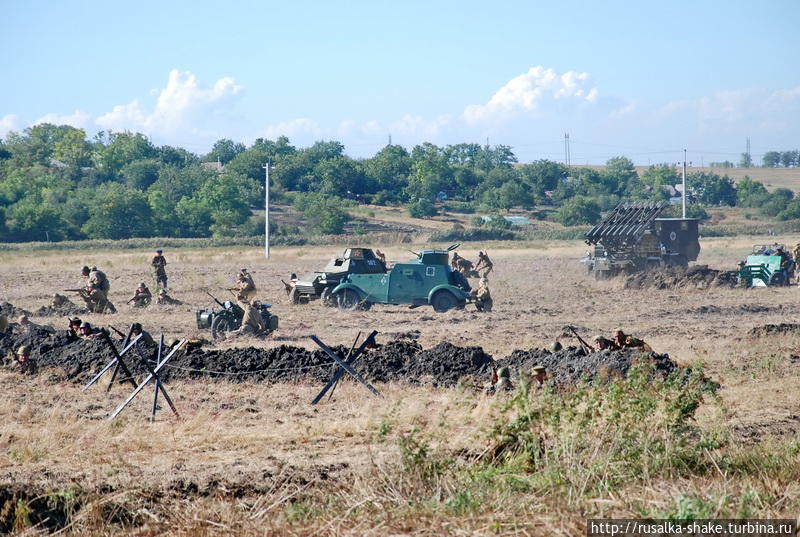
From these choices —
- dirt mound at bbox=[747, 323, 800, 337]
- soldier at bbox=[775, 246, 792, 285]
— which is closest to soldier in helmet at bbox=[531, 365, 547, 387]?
dirt mound at bbox=[747, 323, 800, 337]

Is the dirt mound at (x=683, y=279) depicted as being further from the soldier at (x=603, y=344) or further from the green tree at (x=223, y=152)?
the green tree at (x=223, y=152)

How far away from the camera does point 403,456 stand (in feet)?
25.6

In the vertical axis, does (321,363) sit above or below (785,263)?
below

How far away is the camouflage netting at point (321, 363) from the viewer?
44.5 ft

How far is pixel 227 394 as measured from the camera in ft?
43.0

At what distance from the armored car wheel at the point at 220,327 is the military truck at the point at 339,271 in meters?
5.11

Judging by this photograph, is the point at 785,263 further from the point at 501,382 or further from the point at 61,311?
the point at 61,311

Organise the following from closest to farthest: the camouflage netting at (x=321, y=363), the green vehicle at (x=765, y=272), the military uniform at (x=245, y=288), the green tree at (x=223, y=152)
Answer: the camouflage netting at (x=321, y=363) → the military uniform at (x=245, y=288) → the green vehicle at (x=765, y=272) → the green tree at (x=223, y=152)

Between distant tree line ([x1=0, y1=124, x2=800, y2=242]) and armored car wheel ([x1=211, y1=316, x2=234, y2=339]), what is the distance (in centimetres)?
4591

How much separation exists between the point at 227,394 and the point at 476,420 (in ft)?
13.8

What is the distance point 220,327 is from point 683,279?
14852 mm

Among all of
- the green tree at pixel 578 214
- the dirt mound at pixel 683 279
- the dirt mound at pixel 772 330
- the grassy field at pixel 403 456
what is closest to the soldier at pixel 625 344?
the grassy field at pixel 403 456

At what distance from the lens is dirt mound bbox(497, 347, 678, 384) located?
12523mm

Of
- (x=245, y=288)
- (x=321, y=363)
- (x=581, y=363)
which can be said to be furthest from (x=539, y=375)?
(x=245, y=288)
